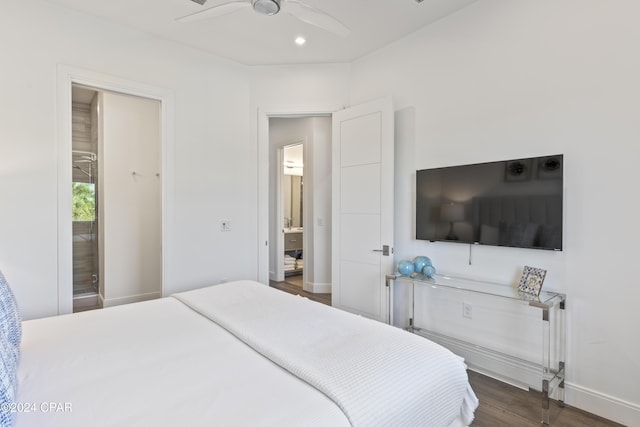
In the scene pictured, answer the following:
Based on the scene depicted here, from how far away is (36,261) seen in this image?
2471 mm

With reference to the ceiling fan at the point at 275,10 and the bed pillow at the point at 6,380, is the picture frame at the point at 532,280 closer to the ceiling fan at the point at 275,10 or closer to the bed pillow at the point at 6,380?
the ceiling fan at the point at 275,10

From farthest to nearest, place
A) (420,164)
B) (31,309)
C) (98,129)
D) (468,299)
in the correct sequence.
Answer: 1. (98,129)
2. (420,164)
3. (468,299)
4. (31,309)

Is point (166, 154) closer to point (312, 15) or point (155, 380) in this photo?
point (312, 15)

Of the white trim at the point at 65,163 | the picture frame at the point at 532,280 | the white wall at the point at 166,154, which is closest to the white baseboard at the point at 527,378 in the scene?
the picture frame at the point at 532,280

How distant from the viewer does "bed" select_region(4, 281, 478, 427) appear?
99 cm

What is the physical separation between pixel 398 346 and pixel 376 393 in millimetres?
337

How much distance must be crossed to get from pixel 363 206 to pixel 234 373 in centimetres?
225

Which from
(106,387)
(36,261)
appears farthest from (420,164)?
(36,261)

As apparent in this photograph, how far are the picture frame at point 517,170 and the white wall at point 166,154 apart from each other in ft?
8.16

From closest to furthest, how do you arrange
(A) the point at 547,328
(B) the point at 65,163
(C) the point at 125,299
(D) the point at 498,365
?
1. (A) the point at 547,328
2. (D) the point at 498,365
3. (B) the point at 65,163
4. (C) the point at 125,299

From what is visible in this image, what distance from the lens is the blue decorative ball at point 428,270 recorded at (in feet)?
8.84

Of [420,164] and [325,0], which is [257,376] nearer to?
[420,164]

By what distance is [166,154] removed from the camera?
314 centimetres

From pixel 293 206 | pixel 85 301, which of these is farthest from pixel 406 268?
pixel 293 206
